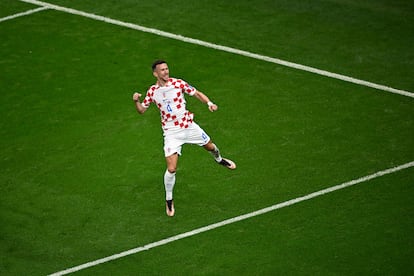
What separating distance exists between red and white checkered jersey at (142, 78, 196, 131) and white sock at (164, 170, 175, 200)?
0.72m

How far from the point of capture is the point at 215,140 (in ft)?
59.9

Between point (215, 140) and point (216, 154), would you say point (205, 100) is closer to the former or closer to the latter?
point (216, 154)

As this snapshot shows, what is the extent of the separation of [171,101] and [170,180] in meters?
1.19

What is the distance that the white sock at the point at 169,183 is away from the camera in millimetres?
15867

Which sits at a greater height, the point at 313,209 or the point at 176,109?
the point at 176,109

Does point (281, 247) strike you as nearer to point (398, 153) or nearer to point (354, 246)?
point (354, 246)

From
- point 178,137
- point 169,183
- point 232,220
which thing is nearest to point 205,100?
point 178,137

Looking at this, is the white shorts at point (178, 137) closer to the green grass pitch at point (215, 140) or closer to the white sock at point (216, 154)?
the white sock at point (216, 154)

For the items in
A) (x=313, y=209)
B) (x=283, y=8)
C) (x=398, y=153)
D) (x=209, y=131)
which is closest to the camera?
(x=313, y=209)

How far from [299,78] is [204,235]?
5616 millimetres

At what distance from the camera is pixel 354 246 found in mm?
15031

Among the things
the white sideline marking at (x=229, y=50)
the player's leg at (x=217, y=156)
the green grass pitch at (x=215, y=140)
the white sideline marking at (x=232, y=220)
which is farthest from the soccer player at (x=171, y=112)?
the white sideline marking at (x=229, y=50)

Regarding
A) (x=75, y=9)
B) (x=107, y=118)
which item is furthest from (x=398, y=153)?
(x=75, y=9)

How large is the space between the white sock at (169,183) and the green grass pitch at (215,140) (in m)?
0.44
